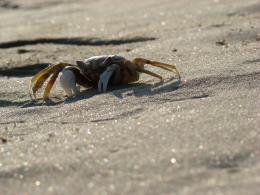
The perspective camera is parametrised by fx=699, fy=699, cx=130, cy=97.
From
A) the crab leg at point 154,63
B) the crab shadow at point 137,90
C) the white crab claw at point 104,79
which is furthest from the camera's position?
the crab leg at point 154,63

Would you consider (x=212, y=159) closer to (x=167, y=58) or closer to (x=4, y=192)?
(x=4, y=192)

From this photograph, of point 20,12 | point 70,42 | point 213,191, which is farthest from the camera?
point 20,12

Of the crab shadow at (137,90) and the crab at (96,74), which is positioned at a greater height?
the crab at (96,74)

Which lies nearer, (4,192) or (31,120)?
(4,192)

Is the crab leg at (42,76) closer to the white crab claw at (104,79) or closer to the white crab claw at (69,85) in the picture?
the white crab claw at (69,85)

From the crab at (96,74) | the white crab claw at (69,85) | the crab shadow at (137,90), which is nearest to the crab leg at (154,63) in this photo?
the crab at (96,74)

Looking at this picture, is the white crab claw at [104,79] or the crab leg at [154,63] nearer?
the white crab claw at [104,79]

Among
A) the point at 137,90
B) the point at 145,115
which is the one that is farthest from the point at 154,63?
the point at 145,115

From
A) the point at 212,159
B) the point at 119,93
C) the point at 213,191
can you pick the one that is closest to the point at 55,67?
the point at 119,93
